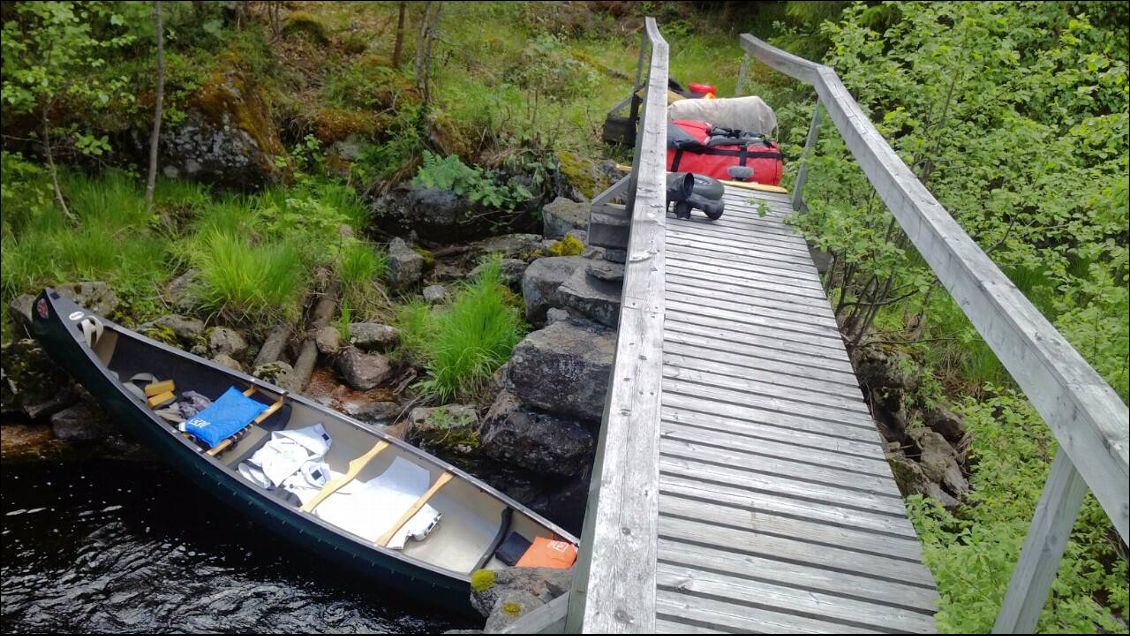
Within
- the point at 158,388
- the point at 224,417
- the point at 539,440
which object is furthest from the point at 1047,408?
the point at 158,388

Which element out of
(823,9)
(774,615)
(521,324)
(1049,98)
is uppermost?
(823,9)

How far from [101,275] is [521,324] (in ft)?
14.0

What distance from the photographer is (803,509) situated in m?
2.84

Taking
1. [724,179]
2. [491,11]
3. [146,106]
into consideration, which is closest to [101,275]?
[146,106]

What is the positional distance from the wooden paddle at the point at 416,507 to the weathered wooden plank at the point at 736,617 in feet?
11.8

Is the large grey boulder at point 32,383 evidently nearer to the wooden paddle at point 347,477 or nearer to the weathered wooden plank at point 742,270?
the wooden paddle at point 347,477

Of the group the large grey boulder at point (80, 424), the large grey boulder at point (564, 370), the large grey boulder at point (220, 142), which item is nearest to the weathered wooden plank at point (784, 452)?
the large grey boulder at point (564, 370)

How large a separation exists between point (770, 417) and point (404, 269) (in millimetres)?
5947

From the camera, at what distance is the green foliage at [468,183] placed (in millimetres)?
9047

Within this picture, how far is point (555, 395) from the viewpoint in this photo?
18.6 ft

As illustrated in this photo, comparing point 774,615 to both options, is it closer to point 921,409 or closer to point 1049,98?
point 921,409

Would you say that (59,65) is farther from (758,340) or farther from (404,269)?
(758,340)

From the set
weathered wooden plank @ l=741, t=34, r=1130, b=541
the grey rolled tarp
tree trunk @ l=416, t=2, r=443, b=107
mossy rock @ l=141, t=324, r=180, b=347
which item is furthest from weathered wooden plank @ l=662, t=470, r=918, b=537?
tree trunk @ l=416, t=2, r=443, b=107

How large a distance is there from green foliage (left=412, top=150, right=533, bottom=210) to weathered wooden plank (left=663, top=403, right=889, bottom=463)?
20.4 feet
